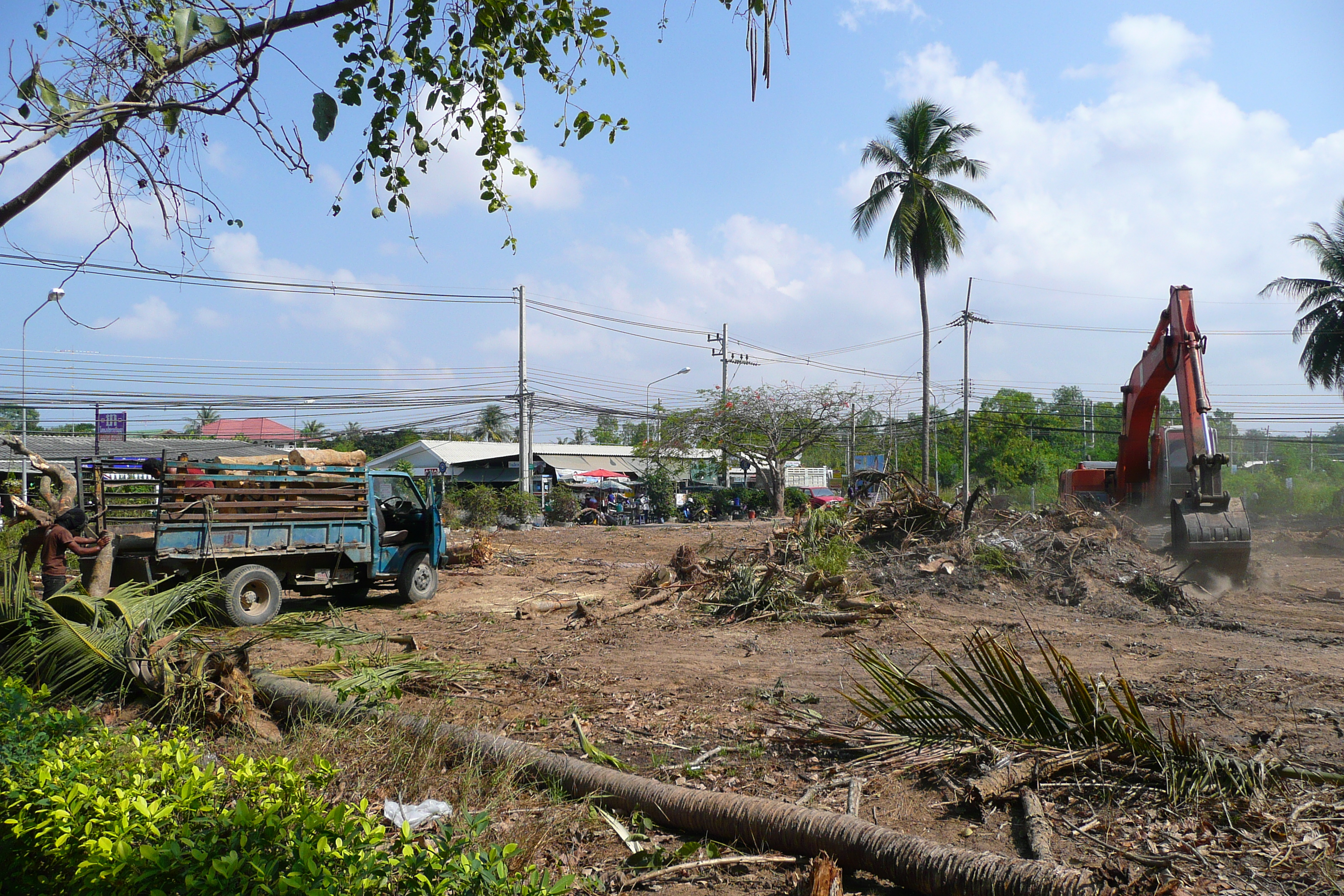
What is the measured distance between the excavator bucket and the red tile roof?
5481 cm

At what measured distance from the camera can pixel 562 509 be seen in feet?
113

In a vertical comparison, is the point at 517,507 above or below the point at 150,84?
below

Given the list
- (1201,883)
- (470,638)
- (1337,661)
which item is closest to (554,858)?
(1201,883)

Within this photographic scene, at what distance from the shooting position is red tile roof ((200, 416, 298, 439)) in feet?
194

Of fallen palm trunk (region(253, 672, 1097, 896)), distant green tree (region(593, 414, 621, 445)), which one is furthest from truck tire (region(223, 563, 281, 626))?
distant green tree (region(593, 414, 621, 445))

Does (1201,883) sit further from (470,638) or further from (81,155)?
(470,638)

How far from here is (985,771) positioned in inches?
172

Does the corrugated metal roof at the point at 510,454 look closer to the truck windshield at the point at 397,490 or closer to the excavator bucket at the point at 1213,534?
the truck windshield at the point at 397,490

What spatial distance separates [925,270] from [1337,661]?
916 inches

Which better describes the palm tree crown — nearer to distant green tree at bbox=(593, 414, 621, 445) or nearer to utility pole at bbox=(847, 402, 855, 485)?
utility pole at bbox=(847, 402, 855, 485)

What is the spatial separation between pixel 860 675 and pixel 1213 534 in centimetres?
650

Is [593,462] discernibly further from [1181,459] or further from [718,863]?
[718,863]

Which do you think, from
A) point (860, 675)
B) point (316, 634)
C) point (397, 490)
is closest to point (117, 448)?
point (397, 490)

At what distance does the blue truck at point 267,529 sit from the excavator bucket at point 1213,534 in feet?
33.9
